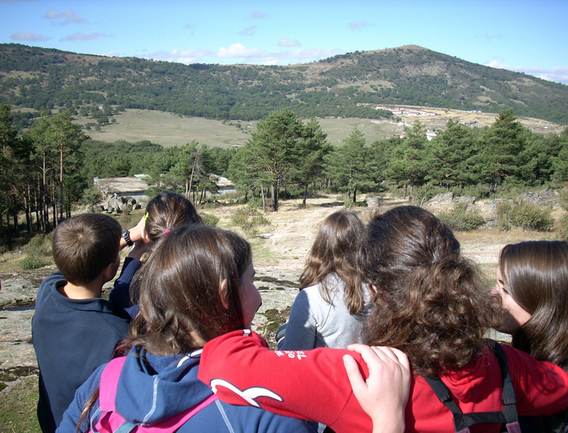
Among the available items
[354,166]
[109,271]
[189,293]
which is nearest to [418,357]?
[189,293]

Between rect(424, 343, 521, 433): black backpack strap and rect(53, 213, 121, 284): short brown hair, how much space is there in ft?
5.22

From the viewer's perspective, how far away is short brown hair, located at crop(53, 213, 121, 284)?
5.94 ft

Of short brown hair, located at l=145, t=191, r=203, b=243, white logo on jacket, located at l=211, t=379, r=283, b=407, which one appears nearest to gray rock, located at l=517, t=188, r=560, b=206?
short brown hair, located at l=145, t=191, r=203, b=243

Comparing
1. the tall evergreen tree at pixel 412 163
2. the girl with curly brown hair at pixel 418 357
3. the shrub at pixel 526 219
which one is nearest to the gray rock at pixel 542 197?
the shrub at pixel 526 219

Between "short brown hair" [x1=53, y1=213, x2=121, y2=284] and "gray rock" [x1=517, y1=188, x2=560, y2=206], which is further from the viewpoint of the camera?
"gray rock" [x1=517, y1=188, x2=560, y2=206]

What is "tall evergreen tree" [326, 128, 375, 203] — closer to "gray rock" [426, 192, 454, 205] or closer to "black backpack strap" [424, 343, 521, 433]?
"gray rock" [426, 192, 454, 205]

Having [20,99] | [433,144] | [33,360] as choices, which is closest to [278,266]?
[33,360]

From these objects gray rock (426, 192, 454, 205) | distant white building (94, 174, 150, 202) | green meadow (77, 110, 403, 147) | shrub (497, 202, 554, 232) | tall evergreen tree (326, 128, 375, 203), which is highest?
green meadow (77, 110, 403, 147)

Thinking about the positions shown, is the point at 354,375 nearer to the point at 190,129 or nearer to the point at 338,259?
the point at 338,259

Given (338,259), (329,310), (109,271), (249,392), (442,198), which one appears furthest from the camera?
(442,198)

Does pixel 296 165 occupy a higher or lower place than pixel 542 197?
higher

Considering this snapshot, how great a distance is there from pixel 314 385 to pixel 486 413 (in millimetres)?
580

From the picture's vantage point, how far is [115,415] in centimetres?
111

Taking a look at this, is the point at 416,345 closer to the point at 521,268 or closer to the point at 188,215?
the point at 521,268
